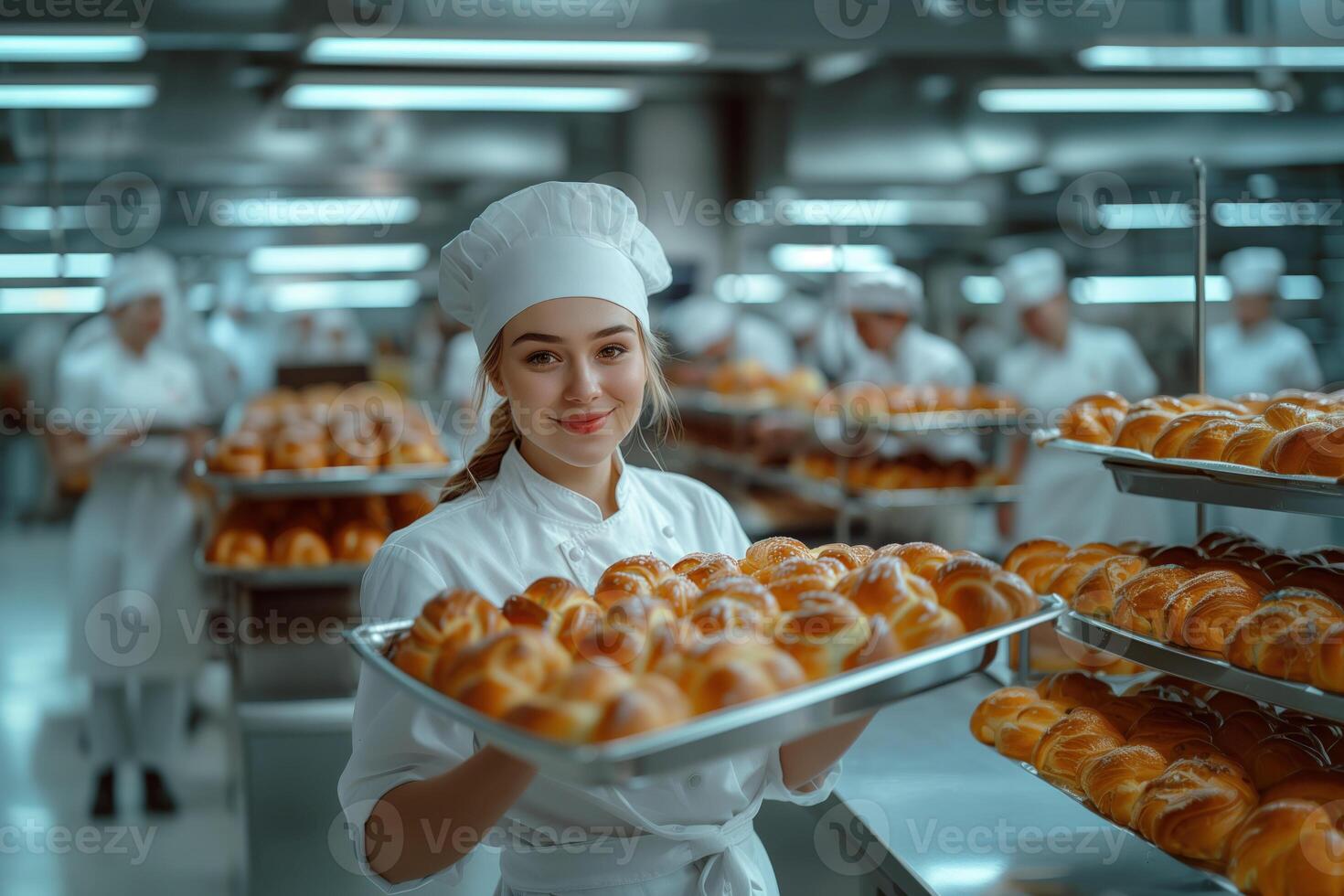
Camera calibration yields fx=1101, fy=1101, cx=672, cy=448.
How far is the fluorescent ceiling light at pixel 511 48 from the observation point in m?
3.38

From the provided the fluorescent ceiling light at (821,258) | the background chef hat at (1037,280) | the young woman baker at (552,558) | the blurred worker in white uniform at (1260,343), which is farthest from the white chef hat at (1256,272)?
the young woman baker at (552,558)

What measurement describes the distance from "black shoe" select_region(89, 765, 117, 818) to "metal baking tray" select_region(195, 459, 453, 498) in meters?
1.39

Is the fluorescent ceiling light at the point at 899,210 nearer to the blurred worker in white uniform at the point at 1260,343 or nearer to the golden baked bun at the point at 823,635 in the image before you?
the blurred worker in white uniform at the point at 1260,343

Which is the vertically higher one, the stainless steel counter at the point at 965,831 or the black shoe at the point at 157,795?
the stainless steel counter at the point at 965,831

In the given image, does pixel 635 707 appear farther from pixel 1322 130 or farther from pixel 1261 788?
pixel 1322 130

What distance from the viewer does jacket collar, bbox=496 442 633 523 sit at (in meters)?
1.51

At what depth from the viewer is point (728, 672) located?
35.1 inches

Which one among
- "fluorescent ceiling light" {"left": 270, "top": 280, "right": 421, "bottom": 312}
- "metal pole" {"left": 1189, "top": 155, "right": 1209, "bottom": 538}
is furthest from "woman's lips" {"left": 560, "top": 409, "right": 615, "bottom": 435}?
"fluorescent ceiling light" {"left": 270, "top": 280, "right": 421, "bottom": 312}

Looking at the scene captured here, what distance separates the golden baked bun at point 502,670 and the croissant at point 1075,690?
100 cm

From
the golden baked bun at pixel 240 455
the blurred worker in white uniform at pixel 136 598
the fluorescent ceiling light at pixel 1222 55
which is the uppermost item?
the fluorescent ceiling light at pixel 1222 55

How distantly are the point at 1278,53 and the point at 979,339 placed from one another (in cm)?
367

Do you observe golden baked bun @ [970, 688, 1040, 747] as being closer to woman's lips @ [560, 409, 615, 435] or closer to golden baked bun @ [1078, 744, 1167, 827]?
golden baked bun @ [1078, 744, 1167, 827]

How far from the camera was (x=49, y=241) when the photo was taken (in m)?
6.70

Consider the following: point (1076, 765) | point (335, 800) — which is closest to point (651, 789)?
point (1076, 765)
